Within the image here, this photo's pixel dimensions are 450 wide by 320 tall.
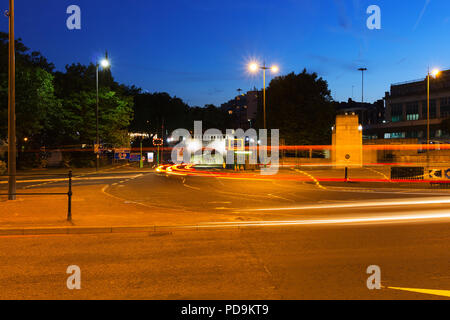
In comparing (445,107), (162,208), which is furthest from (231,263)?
(445,107)

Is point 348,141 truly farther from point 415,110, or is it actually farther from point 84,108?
point 415,110

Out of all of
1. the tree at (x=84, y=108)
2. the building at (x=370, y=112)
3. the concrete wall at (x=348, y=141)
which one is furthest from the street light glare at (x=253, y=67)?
the building at (x=370, y=112)

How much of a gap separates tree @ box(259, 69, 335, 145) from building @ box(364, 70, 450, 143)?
114 ft

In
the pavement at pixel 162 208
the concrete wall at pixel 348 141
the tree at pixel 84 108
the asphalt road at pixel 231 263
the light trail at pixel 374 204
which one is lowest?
the asphalt road at pixel 231 263

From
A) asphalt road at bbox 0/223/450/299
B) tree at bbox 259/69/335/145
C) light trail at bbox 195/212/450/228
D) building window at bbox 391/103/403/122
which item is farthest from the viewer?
building window at bbox 391/103/403/122

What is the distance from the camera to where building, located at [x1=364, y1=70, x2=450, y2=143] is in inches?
3438

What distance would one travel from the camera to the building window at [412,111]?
9459 centimetres

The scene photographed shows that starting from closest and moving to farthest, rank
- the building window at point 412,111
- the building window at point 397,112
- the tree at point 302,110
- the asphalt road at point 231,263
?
the asphalt road at point 231,263, the tree at point 302,110, the building window at point 412,111, the building window at point 397,112

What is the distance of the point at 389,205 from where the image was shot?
49.8ft

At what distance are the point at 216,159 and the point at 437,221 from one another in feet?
190

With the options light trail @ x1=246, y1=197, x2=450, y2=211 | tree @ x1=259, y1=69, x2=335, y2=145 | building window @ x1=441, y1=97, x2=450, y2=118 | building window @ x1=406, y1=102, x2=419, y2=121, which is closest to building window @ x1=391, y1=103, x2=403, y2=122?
building window @ x1=406, y1=102, x2=419, y2=121

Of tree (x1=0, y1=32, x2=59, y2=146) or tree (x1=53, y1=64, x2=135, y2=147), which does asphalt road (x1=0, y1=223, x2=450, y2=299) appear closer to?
tree (x1=0, y1=32, x2=59, y2=146)

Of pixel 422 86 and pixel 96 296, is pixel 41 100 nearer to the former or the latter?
pixel 96 296

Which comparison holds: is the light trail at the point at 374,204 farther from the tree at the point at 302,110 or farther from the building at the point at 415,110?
the building at the point at 415,110
